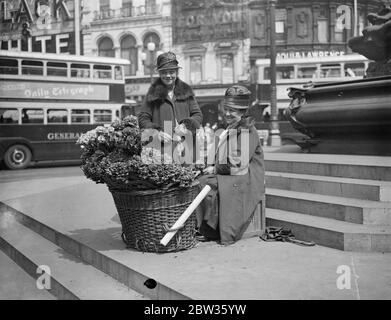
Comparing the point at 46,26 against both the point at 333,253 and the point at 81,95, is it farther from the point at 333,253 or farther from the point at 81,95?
the point at 333,253

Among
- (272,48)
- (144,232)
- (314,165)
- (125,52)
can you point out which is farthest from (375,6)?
(144,232)

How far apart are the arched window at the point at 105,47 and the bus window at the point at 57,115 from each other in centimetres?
1850

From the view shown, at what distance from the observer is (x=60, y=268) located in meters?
4.31

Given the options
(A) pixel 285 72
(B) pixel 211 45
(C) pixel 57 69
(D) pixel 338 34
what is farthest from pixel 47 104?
(D) pixel 338 34

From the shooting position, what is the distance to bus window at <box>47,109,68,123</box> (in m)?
18.0

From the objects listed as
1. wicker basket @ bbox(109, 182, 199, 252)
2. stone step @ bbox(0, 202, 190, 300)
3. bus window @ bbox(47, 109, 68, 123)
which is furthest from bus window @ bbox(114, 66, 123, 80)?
wicker basket @ bbox(109, 182, 199, 252)

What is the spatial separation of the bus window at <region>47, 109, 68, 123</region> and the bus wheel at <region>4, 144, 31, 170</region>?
151 cm

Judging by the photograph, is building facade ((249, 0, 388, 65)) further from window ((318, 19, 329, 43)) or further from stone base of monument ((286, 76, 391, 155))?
stone base of monument ((286, 76, 391, 155))

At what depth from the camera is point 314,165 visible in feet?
19.8

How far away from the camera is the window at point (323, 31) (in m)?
34.4

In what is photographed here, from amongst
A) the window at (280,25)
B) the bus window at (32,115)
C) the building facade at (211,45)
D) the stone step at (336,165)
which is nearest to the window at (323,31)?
the window at (280,25)

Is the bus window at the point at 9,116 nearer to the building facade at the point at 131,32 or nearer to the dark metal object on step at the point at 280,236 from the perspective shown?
the dark metal object on step at the point at 280,236

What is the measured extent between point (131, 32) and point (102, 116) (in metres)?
17.2
